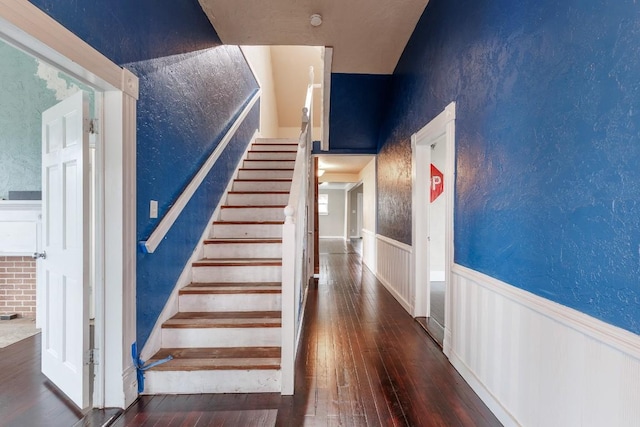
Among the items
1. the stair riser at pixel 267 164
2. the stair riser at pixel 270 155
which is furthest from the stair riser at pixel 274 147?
the stair riser at pixel 267 164

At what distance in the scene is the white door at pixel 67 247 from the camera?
5.69 feet

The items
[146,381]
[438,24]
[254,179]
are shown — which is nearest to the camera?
[146,381]

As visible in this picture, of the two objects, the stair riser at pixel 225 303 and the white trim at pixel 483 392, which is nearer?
the white trim at pixel 483 392

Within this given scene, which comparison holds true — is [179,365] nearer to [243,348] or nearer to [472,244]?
[243,348]

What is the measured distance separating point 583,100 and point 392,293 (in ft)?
11.0

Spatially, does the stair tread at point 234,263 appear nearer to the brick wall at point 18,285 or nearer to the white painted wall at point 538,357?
the white painted wall at point 538,357

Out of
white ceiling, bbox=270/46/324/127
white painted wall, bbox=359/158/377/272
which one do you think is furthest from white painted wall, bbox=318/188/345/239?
white painted wall, bbox=359/158/377/272

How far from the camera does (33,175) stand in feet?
10.0

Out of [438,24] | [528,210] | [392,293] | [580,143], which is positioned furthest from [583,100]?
[392,293]

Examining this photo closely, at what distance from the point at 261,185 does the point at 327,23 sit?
199 cm

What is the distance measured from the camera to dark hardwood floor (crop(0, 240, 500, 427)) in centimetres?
171

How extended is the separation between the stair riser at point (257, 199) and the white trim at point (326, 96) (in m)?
1.79

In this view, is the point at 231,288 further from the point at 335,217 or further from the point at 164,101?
the point at 335,217

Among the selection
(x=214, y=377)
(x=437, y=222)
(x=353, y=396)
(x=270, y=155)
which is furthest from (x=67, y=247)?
(x=437, y=222)
